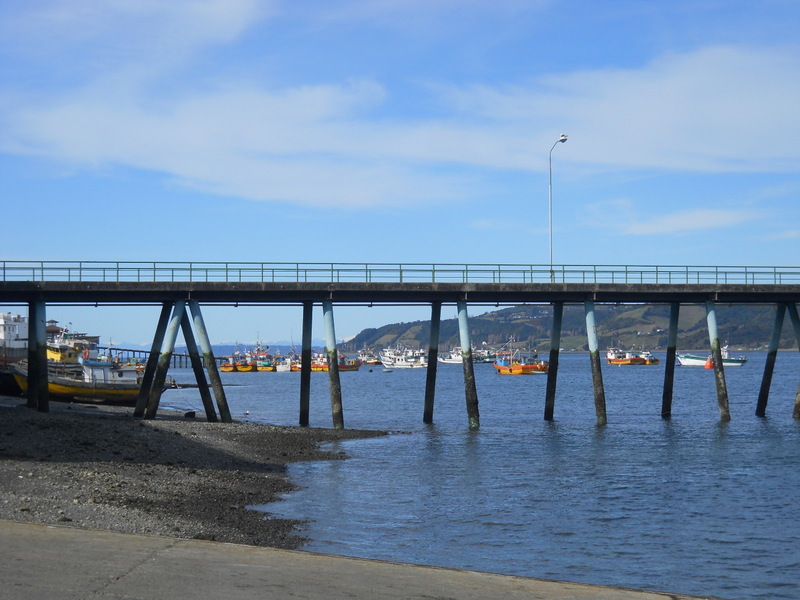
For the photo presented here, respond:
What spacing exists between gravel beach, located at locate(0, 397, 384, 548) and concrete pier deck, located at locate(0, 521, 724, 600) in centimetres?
405

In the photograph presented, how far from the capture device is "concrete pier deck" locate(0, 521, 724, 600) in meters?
12.1

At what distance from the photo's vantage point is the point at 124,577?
12664 millimetres

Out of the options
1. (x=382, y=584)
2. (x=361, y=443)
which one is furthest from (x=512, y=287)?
(x=382, y=584)

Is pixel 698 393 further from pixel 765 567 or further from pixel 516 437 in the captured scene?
pixel 765 567

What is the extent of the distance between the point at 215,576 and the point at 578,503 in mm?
17701

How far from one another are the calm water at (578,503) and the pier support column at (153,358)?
38.9ft

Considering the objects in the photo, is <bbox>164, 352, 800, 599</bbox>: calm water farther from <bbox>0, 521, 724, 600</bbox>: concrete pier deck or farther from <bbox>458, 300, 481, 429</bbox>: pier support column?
<bbox>0, 521, 724, 600</bbox>: concrete pier deck

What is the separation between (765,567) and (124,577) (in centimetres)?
1471

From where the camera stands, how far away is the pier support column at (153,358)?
45781mm

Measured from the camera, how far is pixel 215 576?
13.0 metres

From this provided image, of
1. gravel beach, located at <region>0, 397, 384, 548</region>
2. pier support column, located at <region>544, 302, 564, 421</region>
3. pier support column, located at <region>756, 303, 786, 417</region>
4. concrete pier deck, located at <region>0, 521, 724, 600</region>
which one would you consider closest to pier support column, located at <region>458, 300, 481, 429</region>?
pier support column, located at <region>544, 302, 564, 421</region>

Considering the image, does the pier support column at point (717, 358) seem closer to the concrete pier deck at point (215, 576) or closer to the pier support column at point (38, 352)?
the pier support column at point (38, 352)

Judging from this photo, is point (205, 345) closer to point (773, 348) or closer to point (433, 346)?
point (433, 346)

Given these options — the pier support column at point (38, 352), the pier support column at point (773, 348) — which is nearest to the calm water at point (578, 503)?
Result: the pier support column at point (773, 348)
